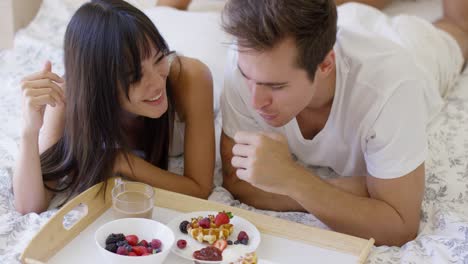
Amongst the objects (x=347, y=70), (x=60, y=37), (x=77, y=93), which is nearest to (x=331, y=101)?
(x=347, y=70)

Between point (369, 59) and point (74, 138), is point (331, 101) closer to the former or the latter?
point (369, 59)

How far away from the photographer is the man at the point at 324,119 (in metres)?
1.33

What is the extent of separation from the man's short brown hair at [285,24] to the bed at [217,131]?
0.10 m

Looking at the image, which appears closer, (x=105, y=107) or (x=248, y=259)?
(x=248, y=259)

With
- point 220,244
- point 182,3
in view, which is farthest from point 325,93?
point 182,3

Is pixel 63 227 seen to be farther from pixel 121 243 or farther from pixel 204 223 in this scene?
pixel 204 223

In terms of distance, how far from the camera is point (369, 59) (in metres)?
1.48

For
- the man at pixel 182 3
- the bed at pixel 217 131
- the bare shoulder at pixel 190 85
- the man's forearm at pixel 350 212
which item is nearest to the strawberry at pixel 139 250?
the bed at pixel 217 131

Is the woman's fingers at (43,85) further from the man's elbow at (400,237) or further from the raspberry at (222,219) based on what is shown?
the man's elbow at (400,237)

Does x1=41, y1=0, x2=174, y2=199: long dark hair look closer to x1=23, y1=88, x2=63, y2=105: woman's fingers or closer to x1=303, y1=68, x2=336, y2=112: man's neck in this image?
x1=23, y1=88, x2=63, y2=105: woman's fingers

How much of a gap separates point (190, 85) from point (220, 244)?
0.47m

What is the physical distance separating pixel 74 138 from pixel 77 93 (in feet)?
0.34

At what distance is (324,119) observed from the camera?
5.18ft

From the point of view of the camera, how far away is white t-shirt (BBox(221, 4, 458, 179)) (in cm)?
142
